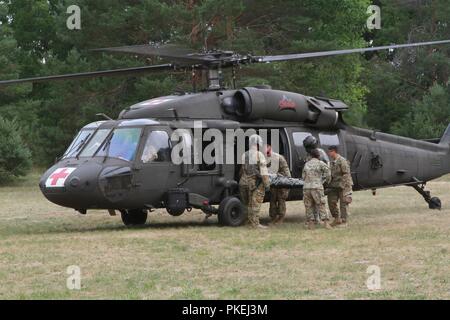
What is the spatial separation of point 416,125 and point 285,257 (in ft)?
96.5

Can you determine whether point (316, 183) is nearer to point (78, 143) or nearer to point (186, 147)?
point (186, 147)

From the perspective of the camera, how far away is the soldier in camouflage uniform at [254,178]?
43.8ft

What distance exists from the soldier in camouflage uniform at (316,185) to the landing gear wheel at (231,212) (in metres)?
1.23

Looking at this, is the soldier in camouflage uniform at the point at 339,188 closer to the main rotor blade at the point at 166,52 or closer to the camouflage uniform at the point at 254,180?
the camouflage uniform at the point at 254,180

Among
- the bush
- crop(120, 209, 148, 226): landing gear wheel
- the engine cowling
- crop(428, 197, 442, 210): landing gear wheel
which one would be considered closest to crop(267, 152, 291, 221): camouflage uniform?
the engine cowling

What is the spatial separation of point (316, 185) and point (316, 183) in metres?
0.03

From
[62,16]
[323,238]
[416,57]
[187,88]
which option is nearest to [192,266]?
[323,238]

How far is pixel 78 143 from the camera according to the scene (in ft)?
43.7

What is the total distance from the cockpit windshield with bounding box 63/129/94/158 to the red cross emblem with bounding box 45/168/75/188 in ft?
1.96

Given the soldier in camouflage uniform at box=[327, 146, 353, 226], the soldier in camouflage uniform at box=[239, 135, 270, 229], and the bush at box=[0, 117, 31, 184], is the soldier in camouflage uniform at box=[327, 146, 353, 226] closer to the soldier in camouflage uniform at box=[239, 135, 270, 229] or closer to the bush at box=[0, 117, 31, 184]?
the soldier in camouflage uniform at box=[239, 135, 270, 229]

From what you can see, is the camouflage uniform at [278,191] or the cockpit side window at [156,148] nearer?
the cockpit side window at [156,148]

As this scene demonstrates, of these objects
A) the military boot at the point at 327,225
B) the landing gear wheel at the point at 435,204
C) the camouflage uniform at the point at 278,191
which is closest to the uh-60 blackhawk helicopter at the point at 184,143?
the camouflage uniform at the point at 278,191

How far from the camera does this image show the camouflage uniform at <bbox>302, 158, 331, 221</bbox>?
13031 mm

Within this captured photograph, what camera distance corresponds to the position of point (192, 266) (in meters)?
9.38
